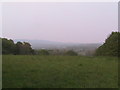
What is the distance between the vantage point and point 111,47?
11734mm

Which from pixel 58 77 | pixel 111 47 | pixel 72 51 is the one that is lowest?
pixel 58 77

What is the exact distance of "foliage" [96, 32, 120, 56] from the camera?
38.0 ft

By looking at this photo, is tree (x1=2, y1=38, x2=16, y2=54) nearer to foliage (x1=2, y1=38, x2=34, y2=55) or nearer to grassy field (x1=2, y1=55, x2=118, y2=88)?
foliage (x1=2, y1=38, x2=34, y2=55)

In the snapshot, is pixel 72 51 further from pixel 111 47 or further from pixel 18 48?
pixel 18 48

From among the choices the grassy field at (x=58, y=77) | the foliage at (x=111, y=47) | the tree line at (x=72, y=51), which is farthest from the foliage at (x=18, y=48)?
the grassy field at (x=58, y=77)

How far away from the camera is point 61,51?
39.4 ft

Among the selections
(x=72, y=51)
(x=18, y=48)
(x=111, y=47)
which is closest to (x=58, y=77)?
(x=72, y=51)

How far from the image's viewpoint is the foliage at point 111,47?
11577 mm

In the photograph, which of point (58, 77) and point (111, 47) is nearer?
point (58, 77)

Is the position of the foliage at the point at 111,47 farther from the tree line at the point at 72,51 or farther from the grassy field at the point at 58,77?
the grassy field at the point at 58,77

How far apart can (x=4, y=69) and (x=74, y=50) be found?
596 cm

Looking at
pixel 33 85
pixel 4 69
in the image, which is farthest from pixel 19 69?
pixel 33 85

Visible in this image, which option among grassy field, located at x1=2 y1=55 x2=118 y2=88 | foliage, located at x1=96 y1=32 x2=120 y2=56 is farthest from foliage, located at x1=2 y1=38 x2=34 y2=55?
grassy field, located at x1=2 y1=55 x2=118 y2=88

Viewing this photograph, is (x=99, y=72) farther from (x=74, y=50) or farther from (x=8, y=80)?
(x=74, y=50)
